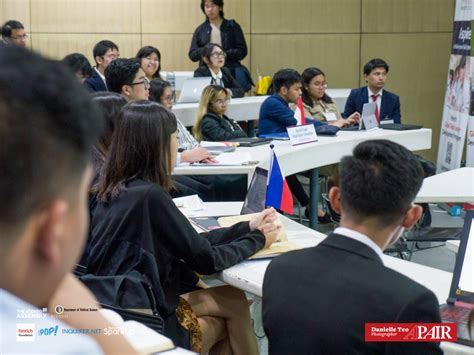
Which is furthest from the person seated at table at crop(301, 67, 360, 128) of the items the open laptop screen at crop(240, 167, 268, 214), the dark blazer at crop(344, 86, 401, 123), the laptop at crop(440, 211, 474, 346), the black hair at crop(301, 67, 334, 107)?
the laptop at crop(440, 211, 474, 346)

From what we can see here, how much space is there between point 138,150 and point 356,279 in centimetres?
127

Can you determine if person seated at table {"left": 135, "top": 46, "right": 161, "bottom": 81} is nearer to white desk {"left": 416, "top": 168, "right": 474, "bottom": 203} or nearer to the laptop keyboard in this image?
white desk {"left": 416, "top": 168, "right": 474, "bottom": 203}

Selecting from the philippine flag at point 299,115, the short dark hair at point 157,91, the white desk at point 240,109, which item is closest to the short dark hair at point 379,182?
the short dark hair at point 157,91

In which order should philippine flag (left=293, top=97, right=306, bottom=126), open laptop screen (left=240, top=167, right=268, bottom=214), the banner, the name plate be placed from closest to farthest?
1. open laptop screen (left=240, top=167, right=268, bottom=214)
2. the name plate
3. philippine flag (left=293, top=97, right=306, bottom=126)
4. the banner

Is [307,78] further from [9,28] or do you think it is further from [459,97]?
[9,28]

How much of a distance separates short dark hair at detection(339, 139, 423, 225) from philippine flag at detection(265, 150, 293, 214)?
1.41 meters

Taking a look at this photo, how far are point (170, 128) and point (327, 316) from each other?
1.30m

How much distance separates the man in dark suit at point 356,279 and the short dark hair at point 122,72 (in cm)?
325

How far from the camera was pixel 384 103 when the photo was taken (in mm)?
7410

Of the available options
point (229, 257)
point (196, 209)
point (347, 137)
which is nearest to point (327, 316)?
point (229, 257)

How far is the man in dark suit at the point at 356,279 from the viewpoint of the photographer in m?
1.66

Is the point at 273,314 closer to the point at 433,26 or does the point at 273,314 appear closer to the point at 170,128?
the point at 170,128

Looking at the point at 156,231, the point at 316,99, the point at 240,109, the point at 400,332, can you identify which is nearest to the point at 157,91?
the point at 240,109

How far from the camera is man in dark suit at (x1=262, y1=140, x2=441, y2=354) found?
1.66 meters
